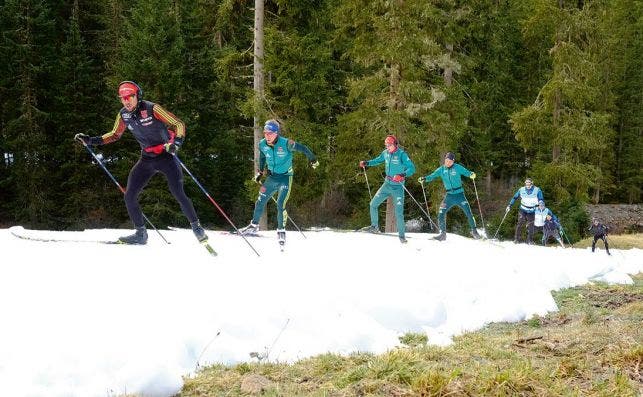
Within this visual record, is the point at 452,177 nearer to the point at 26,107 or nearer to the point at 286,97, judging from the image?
the point at 286,97

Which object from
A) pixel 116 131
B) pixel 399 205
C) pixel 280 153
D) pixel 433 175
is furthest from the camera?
pixel 433 175

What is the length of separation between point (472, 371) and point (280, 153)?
264 inches

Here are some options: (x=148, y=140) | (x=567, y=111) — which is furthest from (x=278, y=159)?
(x=567, y=111)

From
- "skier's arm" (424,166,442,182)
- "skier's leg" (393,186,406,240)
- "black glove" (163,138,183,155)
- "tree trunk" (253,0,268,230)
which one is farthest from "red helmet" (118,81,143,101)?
"tree trunk" (253,0,268,230)

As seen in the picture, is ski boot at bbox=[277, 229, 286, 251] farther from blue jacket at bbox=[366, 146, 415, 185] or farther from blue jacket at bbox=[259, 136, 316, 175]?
blue jacket at bbox=[366, 146, 415, 185]

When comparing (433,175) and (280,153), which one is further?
(433,175)

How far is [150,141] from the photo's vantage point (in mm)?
7855

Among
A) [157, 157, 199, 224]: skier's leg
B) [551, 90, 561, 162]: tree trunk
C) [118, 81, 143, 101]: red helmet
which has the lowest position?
[157, 157, 199, 224]: skier's leg

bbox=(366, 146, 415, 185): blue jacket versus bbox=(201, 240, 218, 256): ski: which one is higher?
bbox=(366, 146, 415, 185): blue jacket

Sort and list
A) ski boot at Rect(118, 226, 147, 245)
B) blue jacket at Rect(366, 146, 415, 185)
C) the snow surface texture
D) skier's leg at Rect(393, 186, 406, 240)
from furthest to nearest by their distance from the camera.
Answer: blue jacket at Rect(366, 146, 415, 185) < skier's leg at Rect(393, 186, 406, 240) < ski boot at Rect(118, 226, 147, 245) < the snow surface texture

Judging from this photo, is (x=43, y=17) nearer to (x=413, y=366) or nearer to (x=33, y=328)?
(x=33, y=328)

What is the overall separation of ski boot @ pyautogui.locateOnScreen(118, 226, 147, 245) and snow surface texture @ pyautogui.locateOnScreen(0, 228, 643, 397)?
0.43m

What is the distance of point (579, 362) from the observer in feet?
15.5

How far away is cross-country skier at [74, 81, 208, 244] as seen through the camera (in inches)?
301
